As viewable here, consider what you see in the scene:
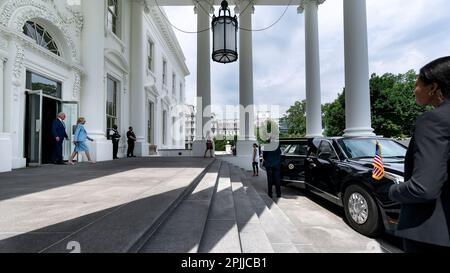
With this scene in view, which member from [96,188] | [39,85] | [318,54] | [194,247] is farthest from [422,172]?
[318,54]

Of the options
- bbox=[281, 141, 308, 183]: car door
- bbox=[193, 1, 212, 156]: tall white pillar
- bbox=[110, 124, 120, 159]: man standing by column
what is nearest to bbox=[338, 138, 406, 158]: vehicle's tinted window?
bbox=[281, 141, 308, 183]: car door

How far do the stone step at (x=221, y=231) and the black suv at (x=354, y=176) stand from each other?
2.17 meters

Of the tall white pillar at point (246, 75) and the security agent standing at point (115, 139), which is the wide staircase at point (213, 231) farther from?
the tall white pillar at point (246, 75)

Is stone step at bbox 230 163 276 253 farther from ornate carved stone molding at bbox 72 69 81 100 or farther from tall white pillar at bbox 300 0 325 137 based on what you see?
tall white pillar at bbox 300 0 325 137

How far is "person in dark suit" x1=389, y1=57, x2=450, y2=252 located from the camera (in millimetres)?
1296

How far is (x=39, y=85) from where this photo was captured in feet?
28.5

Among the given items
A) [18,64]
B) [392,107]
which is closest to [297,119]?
[392,107]

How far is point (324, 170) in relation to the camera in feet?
19.2

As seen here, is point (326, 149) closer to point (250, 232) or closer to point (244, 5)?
point (250, 232)

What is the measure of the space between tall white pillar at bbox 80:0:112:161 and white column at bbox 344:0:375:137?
973 cm

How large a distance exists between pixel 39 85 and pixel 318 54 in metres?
12.7

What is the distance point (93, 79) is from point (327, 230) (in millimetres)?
10345
